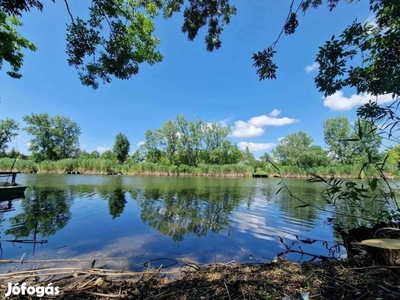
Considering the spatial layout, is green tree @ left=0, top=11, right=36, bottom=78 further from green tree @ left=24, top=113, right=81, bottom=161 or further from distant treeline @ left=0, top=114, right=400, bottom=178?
green tree @ left=24, top=113, right=81, bottom=161

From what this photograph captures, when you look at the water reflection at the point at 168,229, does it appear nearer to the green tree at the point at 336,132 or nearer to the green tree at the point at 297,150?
the green tree at the point at 297,150

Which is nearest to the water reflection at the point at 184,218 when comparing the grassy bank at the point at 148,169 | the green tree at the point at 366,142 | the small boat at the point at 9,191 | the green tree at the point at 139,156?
the green tree at the point at 366,142

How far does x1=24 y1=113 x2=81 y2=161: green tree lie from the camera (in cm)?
4709

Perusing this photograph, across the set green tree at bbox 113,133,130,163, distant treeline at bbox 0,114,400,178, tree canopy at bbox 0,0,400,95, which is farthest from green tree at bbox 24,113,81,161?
tree canopy at bbox 0,0,400,95

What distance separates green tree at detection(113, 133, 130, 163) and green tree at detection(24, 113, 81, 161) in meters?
12.1

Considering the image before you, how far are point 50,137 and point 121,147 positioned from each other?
1663cm

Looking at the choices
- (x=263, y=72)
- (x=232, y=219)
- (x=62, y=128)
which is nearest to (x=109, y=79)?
(x=263, y=72)

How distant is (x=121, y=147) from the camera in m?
52.1

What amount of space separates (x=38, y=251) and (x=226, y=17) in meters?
6.61

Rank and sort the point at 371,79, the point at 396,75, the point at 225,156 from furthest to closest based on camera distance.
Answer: the point at 225,156
the point at 371,79
the point at 396,75

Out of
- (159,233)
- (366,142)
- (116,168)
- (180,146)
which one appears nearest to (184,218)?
(159,233)

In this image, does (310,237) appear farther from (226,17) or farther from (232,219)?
(226,17)

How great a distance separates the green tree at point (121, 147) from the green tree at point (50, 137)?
12095 millimetres

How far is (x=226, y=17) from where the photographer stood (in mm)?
4547
